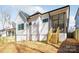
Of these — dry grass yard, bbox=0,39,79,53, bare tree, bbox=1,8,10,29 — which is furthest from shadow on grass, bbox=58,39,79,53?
bare tree, bbox=1,8,10,29

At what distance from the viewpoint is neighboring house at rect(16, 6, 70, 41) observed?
1.69 m

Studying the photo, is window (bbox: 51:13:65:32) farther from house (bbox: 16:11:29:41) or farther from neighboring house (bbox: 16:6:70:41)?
house (bbox: 16:11:29:41)

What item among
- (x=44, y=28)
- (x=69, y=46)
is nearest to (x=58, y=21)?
(x=44, y=28)

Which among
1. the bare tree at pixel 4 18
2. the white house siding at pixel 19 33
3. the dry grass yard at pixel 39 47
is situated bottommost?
the dry grass yard at pixel 39 47

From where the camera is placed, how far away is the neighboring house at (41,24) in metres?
1.69

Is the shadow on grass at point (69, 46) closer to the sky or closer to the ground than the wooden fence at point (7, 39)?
closer to the ground

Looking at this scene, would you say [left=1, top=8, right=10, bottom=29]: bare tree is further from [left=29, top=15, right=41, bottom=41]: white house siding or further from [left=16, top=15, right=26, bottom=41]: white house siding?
[left=29, top=15, right=41, bottom=41]: white house siding

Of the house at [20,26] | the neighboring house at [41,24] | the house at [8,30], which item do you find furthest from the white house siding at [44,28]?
the house at [8,30]

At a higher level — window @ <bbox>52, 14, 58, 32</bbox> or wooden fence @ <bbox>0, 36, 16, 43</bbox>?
window @ <bbox>52, 14, 58, 32</bbox>

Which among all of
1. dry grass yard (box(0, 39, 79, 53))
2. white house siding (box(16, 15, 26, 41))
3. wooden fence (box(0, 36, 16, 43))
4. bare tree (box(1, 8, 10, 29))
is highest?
bare tree (box(1, 8, 10, 29))

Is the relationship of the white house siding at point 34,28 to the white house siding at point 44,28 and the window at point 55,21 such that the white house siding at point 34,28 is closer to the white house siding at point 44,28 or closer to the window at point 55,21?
the white house siding at point 44,28
